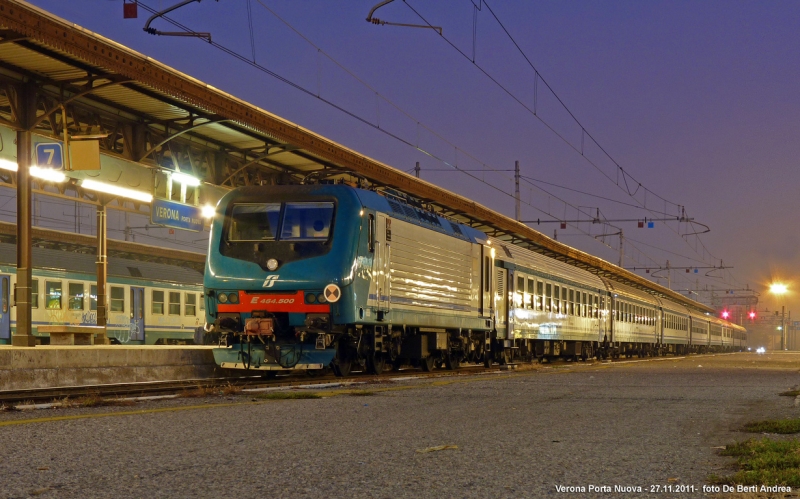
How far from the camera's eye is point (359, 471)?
5.66 m

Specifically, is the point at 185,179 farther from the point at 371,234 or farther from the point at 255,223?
the point at 371,234

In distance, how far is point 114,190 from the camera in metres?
17.8

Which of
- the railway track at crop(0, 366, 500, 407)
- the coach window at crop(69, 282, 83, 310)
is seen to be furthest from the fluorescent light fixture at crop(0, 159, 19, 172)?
the coach window at crop(69, 282, 83, 310)

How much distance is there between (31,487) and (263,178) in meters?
18.8

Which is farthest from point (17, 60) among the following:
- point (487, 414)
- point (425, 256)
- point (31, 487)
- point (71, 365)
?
point (31, 487)

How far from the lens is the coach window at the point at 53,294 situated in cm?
2711

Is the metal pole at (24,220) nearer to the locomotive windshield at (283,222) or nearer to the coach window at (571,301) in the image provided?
the locomotive windshield at (283,222)

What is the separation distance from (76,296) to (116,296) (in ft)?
5.05

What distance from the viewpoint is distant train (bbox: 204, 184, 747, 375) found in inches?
578

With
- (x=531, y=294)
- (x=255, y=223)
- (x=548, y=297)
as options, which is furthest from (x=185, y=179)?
(x=548, y=297)

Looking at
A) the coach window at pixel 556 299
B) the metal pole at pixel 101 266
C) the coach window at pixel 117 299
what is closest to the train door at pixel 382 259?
the metal pole at pixel 101 266

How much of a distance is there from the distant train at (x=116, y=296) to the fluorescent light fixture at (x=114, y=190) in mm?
8435

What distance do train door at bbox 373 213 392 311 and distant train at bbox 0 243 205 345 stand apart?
12994 mm

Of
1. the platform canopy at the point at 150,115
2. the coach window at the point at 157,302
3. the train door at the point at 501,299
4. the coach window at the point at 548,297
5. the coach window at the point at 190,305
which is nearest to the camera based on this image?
the platform canopy at the point at 150,115
